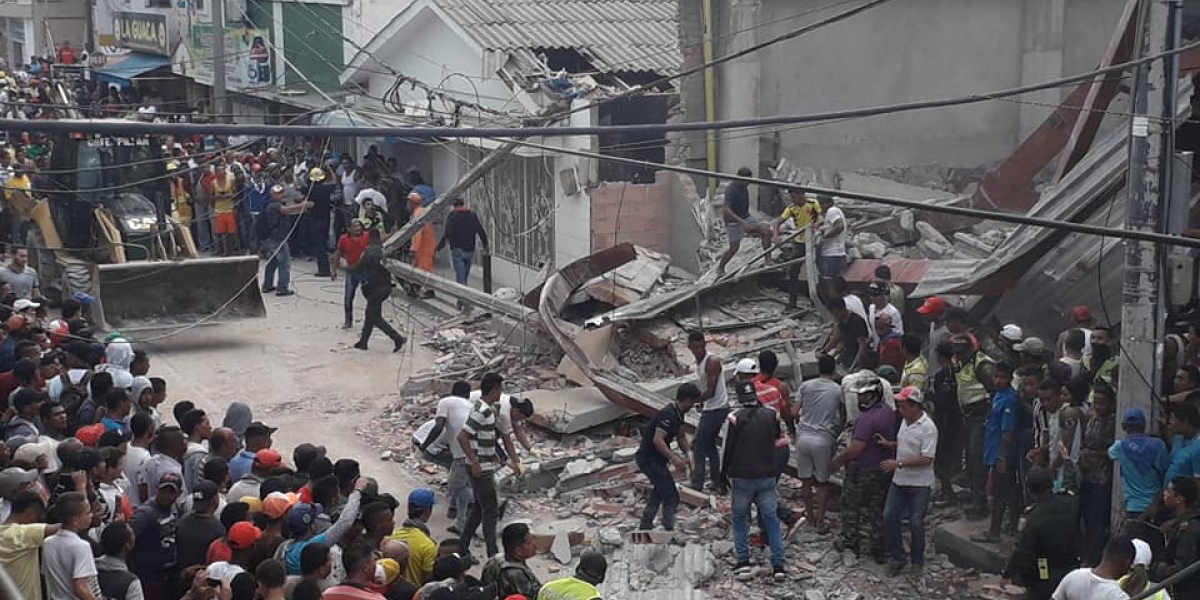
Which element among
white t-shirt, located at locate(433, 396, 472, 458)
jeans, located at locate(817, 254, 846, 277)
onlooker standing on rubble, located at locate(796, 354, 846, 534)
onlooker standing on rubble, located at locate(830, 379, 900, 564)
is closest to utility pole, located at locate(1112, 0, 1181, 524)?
onlooker standing on rubble, located at locate(830, 379, 900, 564)

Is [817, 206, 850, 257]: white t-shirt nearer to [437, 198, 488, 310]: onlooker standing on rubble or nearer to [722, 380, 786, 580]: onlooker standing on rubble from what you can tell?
[722, 380, 786, 580]: onlooker standing on rubble

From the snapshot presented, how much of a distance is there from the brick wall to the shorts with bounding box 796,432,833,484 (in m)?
8.60

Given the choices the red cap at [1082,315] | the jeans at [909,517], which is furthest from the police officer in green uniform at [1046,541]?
the red cap at [1082,315]

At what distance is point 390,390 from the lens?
16.0 m

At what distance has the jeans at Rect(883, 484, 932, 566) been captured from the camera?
10.4 m

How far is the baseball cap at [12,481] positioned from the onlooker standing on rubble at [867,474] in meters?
5.58

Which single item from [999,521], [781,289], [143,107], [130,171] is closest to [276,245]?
[130,171]

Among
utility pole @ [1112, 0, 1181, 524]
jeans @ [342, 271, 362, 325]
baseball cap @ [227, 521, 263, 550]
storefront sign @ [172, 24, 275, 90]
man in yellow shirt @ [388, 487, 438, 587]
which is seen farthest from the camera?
storefront sign @ [172, 24, 275, 90]

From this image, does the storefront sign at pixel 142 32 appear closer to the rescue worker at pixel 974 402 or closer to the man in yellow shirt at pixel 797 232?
the man in yellow shirt at pixel 797 232

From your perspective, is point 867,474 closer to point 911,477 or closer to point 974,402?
point 911,477

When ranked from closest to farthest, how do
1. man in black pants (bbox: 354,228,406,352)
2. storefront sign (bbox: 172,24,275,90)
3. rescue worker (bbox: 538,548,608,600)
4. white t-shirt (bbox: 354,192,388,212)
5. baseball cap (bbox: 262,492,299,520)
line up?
rescue worker (bbox: 538,548,608,600) < baseball cap (bbox: 262,492,299,520) < man in black pants (bbox: 354,228,406,352) < white t-shirt (bbox: 354,192,388,212) < storefront sign (bbox: 172,24,275,90)

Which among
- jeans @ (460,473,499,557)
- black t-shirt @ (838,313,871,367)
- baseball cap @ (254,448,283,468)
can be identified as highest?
black t-shirt @ (838,313,871,367)

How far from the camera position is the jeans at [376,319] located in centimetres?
1691

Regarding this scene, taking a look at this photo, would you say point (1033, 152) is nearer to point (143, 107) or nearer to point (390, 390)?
point (390, 390)
